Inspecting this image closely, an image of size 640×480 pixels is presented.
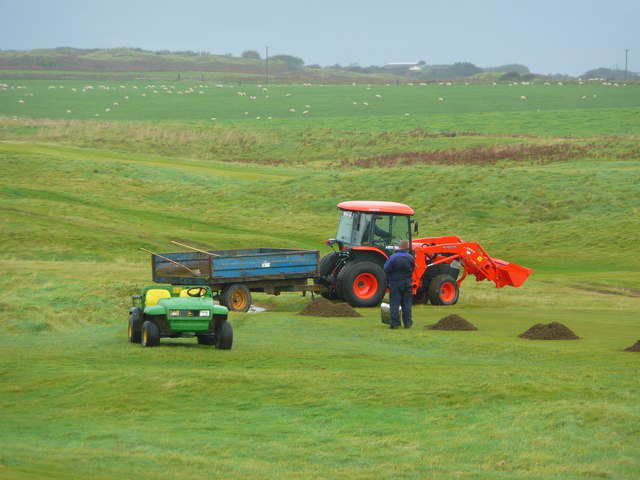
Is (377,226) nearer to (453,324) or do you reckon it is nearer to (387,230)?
(387,230)

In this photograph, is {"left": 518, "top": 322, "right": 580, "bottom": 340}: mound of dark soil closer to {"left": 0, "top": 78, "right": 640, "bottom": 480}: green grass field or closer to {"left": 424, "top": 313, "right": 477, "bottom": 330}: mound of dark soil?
{"left": 0, "top": 78, "right": 640, "bottom": 480}: green grass field

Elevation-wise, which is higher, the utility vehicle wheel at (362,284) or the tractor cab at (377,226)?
the tractor cab at (377,226)

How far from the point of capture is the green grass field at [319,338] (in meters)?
12.3

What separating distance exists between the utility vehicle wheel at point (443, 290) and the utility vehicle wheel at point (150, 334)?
1113 centimetres

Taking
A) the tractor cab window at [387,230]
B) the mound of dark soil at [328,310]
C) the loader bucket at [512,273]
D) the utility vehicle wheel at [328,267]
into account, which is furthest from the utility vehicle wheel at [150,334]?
the loader bucket at [512,273]

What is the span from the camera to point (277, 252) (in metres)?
29.6

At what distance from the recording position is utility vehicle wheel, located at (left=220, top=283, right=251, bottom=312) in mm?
26422

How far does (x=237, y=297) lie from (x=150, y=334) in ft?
25.2

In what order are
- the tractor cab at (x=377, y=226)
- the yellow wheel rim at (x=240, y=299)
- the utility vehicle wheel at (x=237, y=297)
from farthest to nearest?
1. the tractor cab at (x=377, y=226)
2. the yellow wheel rim at (x=240, y=299)
3. the utility vehicle wheel at (x=237, y=297)

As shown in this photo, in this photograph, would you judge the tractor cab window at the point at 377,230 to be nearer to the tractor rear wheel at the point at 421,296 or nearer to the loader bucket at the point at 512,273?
the tractor rear wheel at the point at 421,296

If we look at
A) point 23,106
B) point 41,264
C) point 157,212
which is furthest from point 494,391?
point 23,106

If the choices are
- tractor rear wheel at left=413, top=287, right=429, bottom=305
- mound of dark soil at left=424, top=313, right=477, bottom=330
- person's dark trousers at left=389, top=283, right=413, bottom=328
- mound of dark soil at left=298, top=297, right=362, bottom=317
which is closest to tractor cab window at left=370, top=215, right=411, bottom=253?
tractor rear wheel at left=413, top=287, right=429, bottom=305

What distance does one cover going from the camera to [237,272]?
26578 mm

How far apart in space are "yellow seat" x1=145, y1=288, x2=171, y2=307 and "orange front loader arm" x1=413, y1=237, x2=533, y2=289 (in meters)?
10.00
